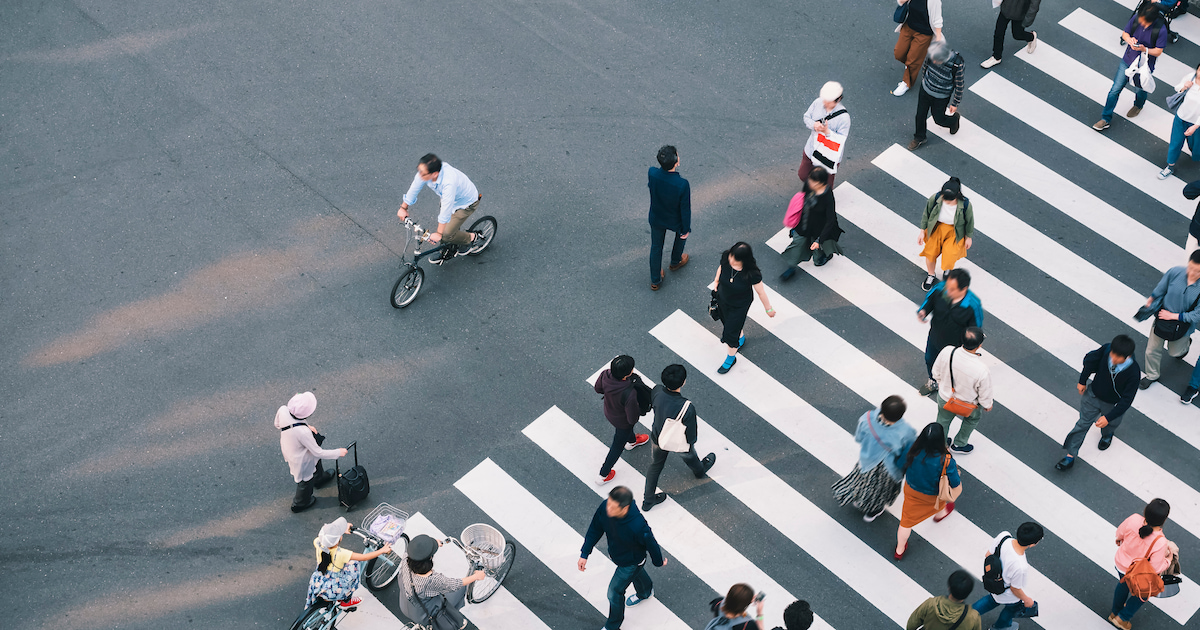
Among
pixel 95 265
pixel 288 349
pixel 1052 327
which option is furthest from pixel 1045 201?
pixel 95 265

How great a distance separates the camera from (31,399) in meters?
11.9

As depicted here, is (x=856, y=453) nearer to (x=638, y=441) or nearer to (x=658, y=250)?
(x=638, y=441)

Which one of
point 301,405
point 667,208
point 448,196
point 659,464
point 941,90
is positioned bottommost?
point 301,405

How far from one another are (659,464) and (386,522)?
2630 mm

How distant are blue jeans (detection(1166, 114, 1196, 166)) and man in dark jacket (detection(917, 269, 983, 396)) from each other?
4742mm

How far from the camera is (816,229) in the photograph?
12.2m

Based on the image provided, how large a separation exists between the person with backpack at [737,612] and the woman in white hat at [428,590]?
2.23 m

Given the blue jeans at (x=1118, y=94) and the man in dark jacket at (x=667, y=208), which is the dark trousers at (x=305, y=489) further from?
the blue jeans at (x=1118, y=94)

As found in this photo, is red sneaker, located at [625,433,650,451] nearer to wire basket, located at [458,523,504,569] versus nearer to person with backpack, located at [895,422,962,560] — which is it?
wire basket, located at [458,523,504,569]

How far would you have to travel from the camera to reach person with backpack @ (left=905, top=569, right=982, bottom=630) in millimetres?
8586

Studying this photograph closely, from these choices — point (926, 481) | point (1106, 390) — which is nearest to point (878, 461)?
point (926, 481)

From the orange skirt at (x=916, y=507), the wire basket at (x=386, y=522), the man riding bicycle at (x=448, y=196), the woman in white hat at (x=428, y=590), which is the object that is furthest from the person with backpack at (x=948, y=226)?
the wire basket at (x=386, y=522)

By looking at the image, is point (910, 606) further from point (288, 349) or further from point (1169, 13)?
point (1169, 13)

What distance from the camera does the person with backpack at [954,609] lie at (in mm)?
8586
